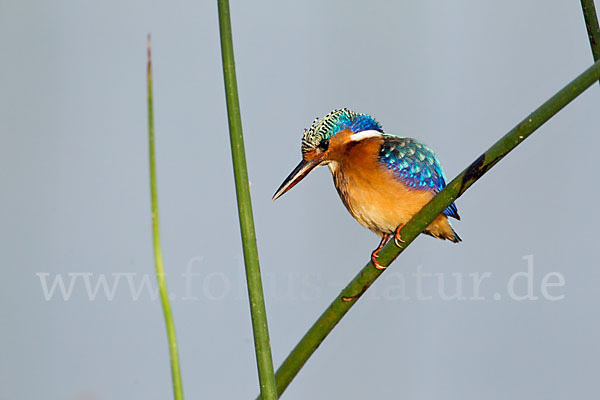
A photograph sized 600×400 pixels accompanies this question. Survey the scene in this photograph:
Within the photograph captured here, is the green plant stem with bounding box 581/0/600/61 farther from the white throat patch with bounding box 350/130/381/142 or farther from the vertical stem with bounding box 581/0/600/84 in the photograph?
the white throat patch with bounding box 350/130/381/142

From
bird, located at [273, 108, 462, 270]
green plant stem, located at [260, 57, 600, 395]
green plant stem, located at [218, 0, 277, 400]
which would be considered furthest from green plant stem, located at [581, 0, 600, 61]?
bird, located at [273, 108, 462, 270]

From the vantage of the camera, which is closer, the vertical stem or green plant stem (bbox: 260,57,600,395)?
green plant stem (bbox: 260,57,600,395)

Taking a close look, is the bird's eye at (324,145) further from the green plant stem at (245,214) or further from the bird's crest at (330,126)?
the green plant stem at (245,214)

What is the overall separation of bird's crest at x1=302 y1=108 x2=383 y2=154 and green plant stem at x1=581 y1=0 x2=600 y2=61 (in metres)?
0.51

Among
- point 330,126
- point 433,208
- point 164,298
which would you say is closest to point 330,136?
point 330,126

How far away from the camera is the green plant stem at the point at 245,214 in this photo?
1.24 ft

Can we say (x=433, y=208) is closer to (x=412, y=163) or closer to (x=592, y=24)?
(x=592, y=24)

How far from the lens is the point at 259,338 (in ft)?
1.27

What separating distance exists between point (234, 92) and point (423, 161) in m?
0.62

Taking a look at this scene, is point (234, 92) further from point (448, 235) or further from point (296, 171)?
point (448, 235)

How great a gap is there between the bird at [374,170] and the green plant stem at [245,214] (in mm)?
526

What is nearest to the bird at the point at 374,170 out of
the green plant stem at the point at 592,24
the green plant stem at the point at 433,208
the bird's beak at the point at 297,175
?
the bird's beak at the point at 297,175

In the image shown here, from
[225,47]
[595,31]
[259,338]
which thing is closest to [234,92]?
[225,47]

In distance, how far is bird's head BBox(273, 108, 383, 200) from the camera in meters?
0.98
